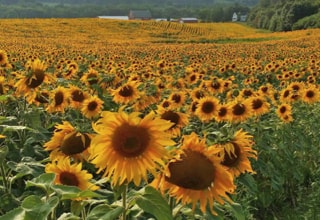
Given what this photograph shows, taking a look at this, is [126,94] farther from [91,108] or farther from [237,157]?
[237,157]

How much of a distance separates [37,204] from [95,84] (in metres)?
3.74

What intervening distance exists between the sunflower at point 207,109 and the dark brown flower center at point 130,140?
2.95 metres

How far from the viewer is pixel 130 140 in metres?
1.85

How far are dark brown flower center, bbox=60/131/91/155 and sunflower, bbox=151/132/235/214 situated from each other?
0.68 m

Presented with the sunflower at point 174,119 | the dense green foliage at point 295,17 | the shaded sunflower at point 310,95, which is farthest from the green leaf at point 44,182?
the dense green foliage at point 295,17

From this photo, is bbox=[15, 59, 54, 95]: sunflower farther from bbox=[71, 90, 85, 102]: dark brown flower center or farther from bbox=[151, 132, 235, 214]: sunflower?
bbox=[151, 132, 235, 214]: sunflower

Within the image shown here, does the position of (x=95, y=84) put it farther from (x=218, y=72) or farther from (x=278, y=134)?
(x=218, y=72)

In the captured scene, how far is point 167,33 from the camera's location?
44.7 meters

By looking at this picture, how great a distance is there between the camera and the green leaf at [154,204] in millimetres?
1795

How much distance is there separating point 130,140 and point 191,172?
255 millimetres

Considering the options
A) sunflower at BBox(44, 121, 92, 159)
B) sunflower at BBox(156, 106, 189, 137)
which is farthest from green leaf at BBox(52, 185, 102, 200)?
sunflower at BBox(156, 106, 189, 137)

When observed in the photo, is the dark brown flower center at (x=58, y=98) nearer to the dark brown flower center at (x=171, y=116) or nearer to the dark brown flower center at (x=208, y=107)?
the dark brown flower center at (x=171, y=116)

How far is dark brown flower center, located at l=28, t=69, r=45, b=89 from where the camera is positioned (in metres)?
4.02

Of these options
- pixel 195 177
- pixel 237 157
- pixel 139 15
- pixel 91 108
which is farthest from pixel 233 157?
pixel 139 15
